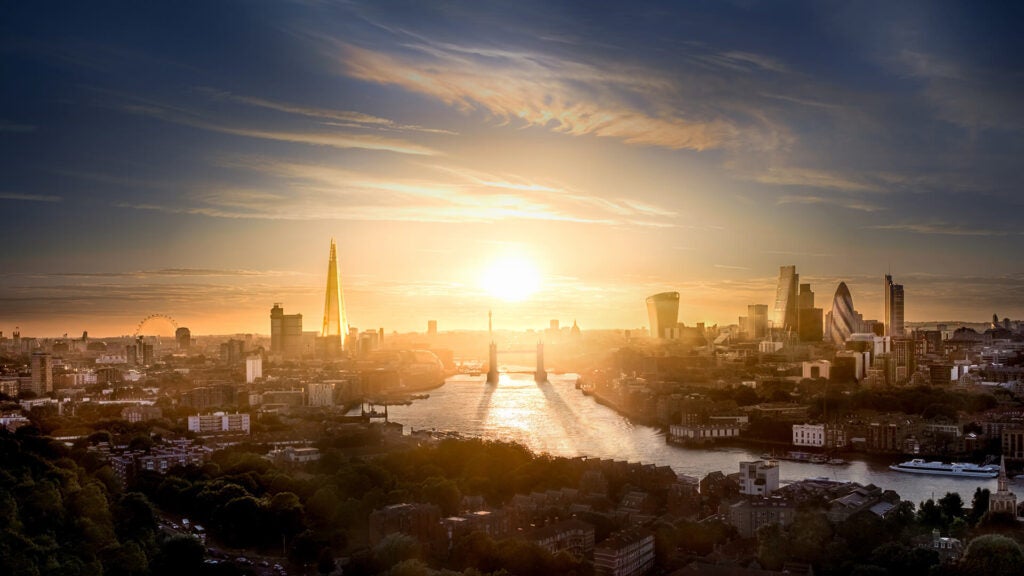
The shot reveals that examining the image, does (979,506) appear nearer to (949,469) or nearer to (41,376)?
(949,469)

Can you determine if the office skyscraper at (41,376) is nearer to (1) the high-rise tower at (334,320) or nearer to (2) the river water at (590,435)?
(2) the river water at (590,435)

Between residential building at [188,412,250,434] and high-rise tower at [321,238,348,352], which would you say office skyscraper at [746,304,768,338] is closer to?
high-rise tower at [321,238,348,352]

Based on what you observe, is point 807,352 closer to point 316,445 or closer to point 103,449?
point 316,445

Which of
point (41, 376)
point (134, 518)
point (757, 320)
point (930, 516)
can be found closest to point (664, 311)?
point (757, 320)

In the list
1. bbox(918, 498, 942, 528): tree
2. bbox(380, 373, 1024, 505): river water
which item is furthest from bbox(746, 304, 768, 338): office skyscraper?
bbox(918, 498, 942, 528): tree

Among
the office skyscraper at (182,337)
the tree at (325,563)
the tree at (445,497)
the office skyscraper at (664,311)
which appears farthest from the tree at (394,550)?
the office skyscraper at (664,311)

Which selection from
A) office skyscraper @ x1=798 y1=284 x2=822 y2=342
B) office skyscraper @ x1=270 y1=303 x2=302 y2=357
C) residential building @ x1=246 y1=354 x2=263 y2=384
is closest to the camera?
residential building @ x1=246 y1=354 x2=263 y2=384
